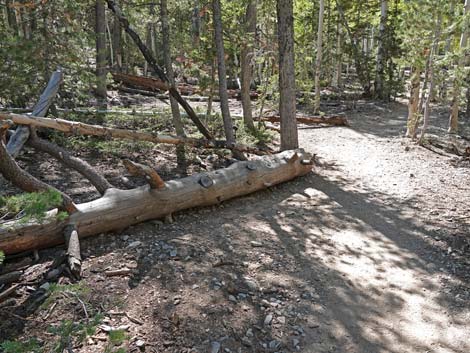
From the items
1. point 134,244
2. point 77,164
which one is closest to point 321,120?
point 77,164

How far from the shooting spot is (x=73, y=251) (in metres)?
4.59

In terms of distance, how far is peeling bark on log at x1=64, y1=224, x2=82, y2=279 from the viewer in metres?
4.39

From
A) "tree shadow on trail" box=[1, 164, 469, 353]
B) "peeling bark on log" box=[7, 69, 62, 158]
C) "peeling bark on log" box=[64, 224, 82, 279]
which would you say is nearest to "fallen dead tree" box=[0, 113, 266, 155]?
"peeling bark on log" box=[7, 69, 62, 158]

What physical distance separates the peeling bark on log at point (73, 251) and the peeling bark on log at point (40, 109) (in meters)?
2.67

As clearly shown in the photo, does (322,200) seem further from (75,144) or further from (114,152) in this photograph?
(75,144)

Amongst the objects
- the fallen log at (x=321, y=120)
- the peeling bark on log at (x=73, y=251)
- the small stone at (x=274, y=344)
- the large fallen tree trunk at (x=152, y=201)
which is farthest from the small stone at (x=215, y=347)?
the fallen log at (x=321, y=120)

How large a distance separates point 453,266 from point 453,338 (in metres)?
1.54

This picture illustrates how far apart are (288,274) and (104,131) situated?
4508 mm

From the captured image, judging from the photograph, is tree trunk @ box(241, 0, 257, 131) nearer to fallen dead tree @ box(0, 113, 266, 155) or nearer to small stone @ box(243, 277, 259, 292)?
fallen dead tree @ box(0, 113, 266, 155)

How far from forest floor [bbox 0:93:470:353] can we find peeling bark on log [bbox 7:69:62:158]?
72 cm

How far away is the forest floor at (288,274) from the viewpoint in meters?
3.86

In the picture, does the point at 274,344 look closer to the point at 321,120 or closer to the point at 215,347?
the point at 215,347

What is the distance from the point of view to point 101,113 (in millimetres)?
11055

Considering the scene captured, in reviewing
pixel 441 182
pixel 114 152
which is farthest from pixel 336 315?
pixel 114 152
